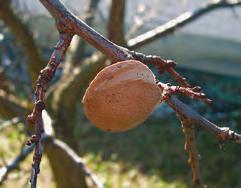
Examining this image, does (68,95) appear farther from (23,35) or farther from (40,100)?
(40,100)

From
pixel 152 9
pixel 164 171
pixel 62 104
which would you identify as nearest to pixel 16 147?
pixel 164 171

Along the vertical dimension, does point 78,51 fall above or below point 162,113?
below

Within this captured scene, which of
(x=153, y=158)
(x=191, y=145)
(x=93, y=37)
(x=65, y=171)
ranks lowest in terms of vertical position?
(x=191, y=145)

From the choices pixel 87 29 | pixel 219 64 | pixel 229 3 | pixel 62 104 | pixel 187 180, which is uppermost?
pixel 219 64

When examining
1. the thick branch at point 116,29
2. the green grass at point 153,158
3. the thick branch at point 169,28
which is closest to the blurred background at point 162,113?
the green grass at point 153,158

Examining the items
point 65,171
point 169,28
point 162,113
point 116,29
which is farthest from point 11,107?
point 162,113

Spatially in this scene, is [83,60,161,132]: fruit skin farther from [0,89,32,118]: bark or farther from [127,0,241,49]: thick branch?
[0,89,32,118]: bark

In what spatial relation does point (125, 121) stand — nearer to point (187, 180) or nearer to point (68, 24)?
point (68, 24)

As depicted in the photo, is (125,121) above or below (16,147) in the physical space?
below
